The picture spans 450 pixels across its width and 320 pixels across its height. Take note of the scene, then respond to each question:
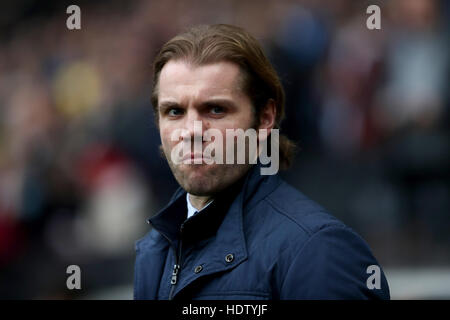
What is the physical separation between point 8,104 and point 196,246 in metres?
7.75

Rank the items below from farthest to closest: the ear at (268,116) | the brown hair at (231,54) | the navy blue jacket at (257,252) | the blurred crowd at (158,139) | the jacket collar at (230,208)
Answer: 1. the blurred crowd at (158,139)
2. the ear at (268,116)
3. the brown hair at (231,54)
4. the jacket collar at (230,208)
5. the navy blue jacket at (257,252)

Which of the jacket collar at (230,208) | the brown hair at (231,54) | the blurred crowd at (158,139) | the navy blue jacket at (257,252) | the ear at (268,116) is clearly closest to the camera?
the navy blue jacket at (257,252)

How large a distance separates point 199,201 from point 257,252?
19.3 inches

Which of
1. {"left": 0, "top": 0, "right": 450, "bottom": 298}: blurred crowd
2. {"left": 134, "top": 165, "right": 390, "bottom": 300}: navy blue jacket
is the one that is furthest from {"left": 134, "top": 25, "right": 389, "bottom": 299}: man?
{"left": 0, "top": 0, "right": 450, "bottom": 298}: blurred crowd

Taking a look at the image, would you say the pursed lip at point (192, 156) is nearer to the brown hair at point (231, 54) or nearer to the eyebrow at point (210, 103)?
the eyebrow at point (210, 103)

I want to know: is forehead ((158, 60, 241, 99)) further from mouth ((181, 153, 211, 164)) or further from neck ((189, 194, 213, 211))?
neck ((189, 194, 213, 211))

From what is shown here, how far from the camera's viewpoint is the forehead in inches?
120

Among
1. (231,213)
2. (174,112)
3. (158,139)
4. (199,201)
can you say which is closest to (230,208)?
(231,213)

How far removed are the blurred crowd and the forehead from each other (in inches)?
160

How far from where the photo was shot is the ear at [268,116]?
129 inches

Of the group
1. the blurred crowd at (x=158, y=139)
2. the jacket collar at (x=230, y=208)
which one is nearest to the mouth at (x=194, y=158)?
the jacket collar at (x=230, y=208)

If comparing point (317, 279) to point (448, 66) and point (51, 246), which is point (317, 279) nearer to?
point (448, 66)

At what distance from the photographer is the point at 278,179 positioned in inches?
124
